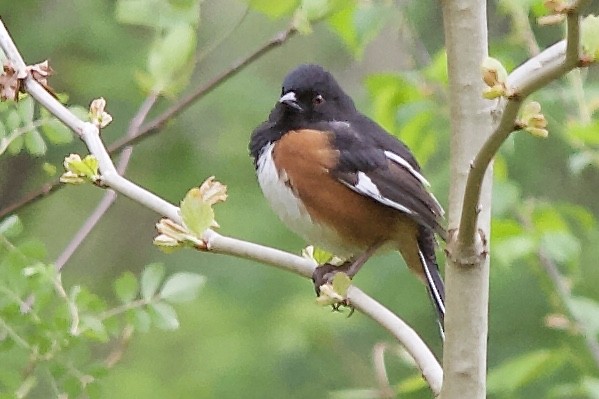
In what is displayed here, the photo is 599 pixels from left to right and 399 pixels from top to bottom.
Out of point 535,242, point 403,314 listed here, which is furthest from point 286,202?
point 403,314

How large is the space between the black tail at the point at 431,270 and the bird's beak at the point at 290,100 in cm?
47

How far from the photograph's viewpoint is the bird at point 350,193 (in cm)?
258

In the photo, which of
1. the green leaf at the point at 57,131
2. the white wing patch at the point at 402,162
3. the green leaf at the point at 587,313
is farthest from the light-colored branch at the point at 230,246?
the green leaf at the point at 587,313

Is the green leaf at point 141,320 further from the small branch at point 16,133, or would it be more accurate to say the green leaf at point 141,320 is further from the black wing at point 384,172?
the black wing at point 384,172

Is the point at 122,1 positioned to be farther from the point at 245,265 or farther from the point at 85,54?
the point at 245,265

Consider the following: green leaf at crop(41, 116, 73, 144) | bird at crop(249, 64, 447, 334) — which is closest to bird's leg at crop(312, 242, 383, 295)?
bird at crop(249, 64, 447, 334)

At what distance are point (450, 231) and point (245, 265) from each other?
151 inches

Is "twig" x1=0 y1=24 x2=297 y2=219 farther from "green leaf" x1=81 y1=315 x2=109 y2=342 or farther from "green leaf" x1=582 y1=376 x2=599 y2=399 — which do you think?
"green leaf" x1=582 y1=376 x2=599 y2=399

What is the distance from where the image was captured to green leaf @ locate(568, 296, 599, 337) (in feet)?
9.44

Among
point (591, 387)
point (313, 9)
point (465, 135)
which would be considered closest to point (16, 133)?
point (313, 9)

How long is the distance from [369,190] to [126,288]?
78cm

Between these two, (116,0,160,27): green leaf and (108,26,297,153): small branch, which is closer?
(108,26,297,153): small branch

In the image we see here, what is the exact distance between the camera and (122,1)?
2.50m

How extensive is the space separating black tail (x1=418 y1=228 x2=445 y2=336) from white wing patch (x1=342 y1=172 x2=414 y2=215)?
0.13 meters
